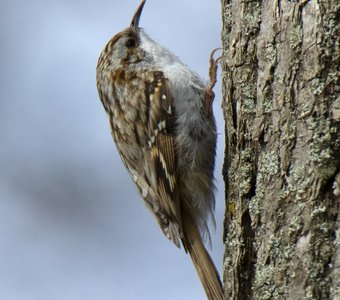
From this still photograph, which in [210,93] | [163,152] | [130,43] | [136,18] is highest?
[136,18]

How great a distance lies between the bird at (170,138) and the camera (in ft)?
8.88

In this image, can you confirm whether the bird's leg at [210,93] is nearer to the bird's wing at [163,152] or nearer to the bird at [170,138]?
the bird at [170,138]

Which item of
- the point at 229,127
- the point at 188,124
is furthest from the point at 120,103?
the point at 229,127

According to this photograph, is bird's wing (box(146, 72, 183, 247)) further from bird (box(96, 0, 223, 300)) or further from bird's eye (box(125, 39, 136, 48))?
bird's eye (box(125, 39, 136, 48))

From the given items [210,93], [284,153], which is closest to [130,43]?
[210,93]

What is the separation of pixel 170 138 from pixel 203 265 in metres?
0.62

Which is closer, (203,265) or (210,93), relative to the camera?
(203,265)

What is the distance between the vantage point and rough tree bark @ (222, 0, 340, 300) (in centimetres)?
153

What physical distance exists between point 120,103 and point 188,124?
0.42 meters

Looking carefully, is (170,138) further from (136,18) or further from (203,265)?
(136,18)

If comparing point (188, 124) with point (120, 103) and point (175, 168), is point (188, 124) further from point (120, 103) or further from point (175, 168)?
point (120, 103)

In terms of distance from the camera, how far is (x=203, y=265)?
2.44m

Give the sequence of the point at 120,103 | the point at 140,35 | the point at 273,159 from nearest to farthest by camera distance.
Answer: the point at 273,159
the point at 120,103
the point at 140,35

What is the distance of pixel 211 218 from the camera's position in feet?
8.95
